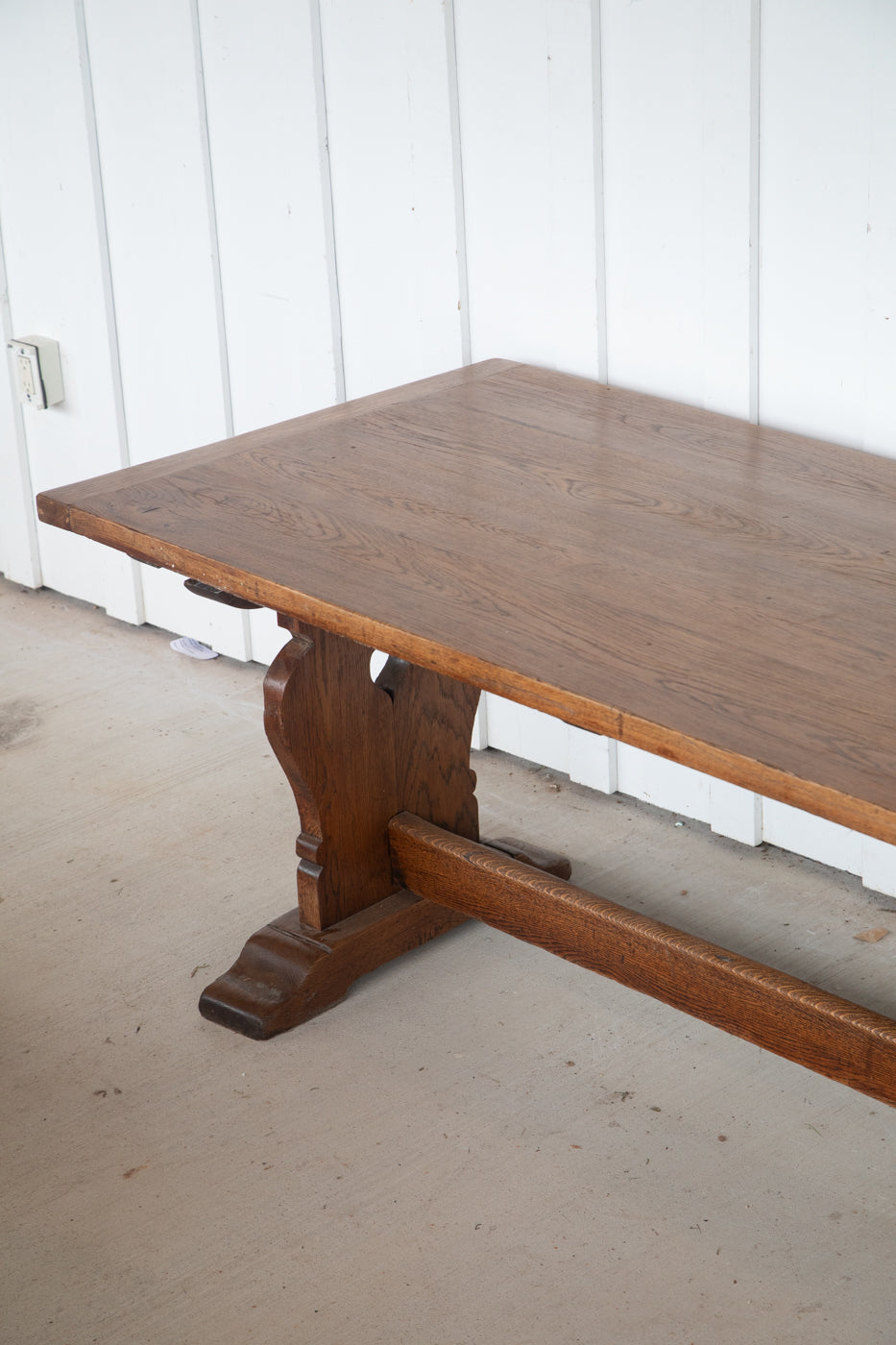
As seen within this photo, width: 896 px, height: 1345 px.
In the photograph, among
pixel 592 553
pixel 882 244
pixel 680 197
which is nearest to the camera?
pixel 592 553

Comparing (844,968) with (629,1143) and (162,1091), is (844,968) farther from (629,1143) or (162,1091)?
(162,1091)

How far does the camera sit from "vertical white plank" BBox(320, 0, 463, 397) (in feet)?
8.12

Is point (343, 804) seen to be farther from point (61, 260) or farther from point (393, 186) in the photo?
point (61, 260)

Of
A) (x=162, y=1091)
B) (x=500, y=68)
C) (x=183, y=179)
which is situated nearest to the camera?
(x=162, y=1091)

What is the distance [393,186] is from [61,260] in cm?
97

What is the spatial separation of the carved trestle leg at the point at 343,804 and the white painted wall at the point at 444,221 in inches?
20.2

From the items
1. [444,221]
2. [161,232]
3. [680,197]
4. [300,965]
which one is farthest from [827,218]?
[161,232]

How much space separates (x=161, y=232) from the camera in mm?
3020

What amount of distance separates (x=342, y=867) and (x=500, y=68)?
1248 mm

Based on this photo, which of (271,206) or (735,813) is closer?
(735,813)

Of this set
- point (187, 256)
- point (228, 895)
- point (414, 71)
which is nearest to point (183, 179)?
point (187, 256)

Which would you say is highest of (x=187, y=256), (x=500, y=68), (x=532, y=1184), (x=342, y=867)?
(x=500, y=68)

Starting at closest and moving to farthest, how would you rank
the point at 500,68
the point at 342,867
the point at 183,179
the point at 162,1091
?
the point at 162,1091 → the point at 342,867 → the point at 500,68 → the point at 183,179

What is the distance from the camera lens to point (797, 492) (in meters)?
1.86
